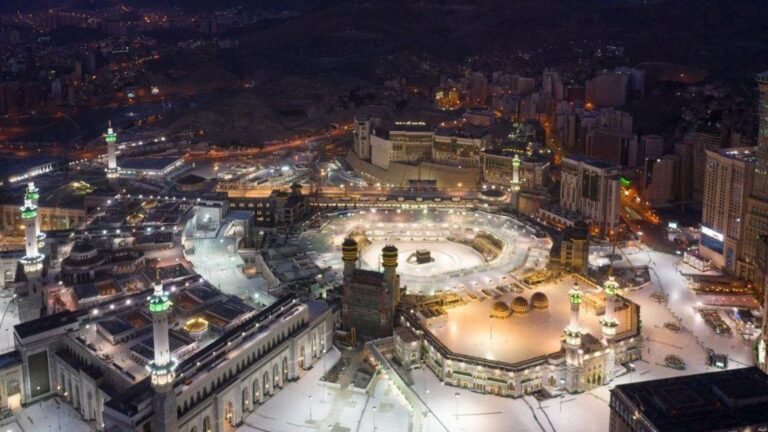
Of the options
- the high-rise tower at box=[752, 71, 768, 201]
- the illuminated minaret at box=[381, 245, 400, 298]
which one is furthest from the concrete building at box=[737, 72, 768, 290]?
the illuminated minaret at box=[381, 245, 400, 298]

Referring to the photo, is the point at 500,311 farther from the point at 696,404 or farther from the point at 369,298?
the point at 696,404

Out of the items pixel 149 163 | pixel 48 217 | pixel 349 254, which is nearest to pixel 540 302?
pixel 349 254

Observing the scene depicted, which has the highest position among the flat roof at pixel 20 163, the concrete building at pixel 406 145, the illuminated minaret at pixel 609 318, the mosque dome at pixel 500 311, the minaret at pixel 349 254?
the concrete building at pixel 406 145

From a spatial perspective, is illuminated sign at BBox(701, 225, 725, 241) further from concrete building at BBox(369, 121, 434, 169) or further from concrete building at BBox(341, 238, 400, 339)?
concrete building at BBox(369, 121, 434, 169)

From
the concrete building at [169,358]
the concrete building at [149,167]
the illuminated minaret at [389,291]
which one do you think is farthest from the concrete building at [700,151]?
the concrete building at [149,167]

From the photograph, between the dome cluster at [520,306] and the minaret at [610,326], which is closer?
the minaret at [610,326]

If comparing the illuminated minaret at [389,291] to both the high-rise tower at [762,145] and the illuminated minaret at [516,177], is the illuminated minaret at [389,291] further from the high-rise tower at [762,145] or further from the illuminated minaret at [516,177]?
the high-rise tower at [762,145]

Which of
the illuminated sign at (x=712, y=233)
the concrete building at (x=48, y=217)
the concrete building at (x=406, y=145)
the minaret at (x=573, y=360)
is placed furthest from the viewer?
the concrete building at (x=406, y=145)

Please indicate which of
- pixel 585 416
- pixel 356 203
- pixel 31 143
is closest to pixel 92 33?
pixel 31 143
